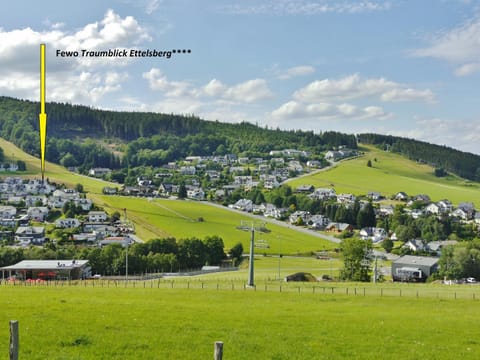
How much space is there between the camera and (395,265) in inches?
3590

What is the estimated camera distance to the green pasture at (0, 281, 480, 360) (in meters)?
16.5

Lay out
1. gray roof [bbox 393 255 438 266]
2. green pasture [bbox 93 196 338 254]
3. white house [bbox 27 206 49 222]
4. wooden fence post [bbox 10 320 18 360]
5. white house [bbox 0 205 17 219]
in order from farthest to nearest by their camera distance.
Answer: white house [bbox 0 205 17 219] → white house [bbox 27 206 49 222] → green pasture [bbox 93 196 338 254] → gray roof [bbox 393 255 438 266] → wooden fence post [bbox 10 320 18 360]

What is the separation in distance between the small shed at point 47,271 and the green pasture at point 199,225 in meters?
35.8

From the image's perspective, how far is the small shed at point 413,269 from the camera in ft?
288

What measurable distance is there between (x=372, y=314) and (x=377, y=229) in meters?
119

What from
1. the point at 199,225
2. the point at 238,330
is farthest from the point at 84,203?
the point at 238,330

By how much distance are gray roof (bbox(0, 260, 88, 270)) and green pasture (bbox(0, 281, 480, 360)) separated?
144 ft

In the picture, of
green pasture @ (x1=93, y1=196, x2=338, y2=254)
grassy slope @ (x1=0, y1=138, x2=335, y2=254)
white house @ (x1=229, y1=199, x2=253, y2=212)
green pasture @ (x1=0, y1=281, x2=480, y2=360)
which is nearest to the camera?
green pasture @ (x1=0, y1=281, x2=480, y2=360)

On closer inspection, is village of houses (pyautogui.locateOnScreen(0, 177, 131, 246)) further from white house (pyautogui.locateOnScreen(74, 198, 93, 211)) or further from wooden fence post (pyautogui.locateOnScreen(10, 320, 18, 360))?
wooden fence post (pyautogui.locateOnScreen(10, 320, 18, 360))

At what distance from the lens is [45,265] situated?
7394cm

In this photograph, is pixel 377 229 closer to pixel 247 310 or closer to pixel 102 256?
pixel 102 256

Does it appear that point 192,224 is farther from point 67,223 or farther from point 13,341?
point 13,341

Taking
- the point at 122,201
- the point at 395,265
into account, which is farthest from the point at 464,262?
the point at 122,201

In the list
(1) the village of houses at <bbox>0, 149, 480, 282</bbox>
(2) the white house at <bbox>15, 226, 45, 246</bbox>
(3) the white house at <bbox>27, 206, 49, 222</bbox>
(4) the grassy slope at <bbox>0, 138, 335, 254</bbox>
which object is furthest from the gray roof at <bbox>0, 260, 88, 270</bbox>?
(3) the white house at <bbox>27, 206, 49, 222</bbox>
